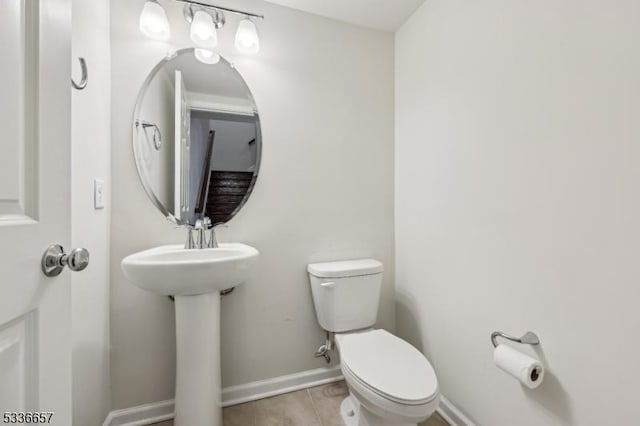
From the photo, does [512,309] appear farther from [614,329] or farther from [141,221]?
[141,221]

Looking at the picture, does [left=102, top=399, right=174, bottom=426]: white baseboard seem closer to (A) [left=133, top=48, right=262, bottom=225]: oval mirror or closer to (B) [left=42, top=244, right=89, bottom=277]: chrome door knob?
(A) [left=133, top=48, right=262, bottom=225]: oval mirror

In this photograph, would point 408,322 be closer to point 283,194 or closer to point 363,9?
point 283,194

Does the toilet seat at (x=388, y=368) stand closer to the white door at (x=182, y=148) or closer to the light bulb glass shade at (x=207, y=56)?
the white door at (x=182, y=148)

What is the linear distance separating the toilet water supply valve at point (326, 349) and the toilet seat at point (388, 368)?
0.22 meters

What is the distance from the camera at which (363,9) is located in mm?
1483

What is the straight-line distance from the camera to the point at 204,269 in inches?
37.4

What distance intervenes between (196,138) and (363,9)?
3.90ft

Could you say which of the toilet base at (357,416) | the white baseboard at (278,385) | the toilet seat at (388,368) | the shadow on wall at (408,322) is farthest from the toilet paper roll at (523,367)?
the white baseboard at (278,385)

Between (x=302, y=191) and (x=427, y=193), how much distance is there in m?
0.70

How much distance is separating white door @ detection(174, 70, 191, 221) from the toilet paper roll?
1.49m

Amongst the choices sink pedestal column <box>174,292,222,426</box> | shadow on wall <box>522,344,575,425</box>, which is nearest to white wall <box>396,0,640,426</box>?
shadow on wall <box>522,344,575,425</box>

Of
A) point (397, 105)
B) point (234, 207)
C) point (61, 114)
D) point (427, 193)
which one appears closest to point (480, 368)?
point (427, 193)

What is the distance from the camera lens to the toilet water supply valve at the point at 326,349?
4.87 ft

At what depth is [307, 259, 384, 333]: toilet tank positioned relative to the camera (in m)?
1.37
